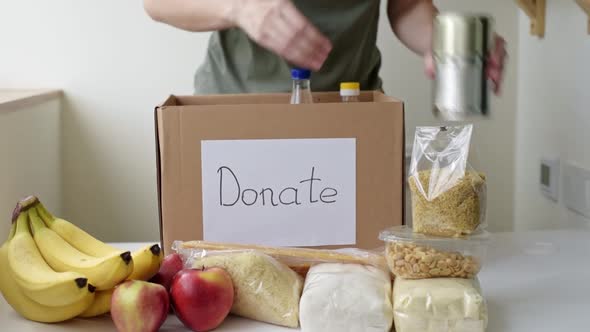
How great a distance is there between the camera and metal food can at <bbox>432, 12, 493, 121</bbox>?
761 mm

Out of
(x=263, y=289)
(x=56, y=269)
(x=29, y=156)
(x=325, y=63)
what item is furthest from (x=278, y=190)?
(x=29, y=156)

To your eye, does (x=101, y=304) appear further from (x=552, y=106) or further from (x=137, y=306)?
(x=552, y=106)

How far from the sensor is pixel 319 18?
1312 millimetres

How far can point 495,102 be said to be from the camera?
185cm

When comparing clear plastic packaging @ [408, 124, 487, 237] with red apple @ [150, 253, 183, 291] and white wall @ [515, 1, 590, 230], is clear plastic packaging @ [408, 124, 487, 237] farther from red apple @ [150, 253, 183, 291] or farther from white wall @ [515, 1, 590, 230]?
white wall @ [515, 1, 590, 230]

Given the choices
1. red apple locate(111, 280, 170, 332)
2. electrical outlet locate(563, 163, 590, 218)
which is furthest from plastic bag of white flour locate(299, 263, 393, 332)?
electrical outlet locate(563, 163, 590, 218)

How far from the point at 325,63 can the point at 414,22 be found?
0.58 feet

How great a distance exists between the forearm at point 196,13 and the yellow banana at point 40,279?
398 mm

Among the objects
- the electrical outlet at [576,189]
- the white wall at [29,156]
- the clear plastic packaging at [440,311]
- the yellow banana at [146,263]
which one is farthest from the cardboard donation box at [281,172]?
the electrical outlet at [576,189]

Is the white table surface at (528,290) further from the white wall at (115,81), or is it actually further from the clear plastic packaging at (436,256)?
the white wall at (115,81)

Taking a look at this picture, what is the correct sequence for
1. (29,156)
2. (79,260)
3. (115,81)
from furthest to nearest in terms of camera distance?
(115,81)
(29,156)
(79,260)

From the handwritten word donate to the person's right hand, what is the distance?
151 mm

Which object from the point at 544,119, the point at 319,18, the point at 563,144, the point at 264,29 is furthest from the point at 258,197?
the point at 544,119

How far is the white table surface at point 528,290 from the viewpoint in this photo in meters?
0.83
